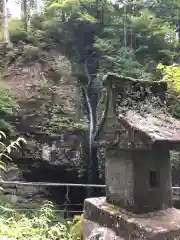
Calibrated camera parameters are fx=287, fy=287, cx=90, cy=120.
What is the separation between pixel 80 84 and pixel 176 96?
530 centimetres

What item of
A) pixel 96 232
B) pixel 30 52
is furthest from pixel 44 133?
pixel 96 232

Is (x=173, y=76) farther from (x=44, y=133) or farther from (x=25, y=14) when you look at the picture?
(x=25, y=14)

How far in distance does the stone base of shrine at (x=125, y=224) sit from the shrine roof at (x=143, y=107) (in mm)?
911

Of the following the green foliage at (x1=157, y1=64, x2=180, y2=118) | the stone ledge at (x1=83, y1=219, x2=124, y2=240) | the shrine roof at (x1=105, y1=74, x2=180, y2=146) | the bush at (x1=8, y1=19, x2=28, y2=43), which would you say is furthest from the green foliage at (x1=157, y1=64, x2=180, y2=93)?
the bush at (x1=8, y1=19, x2=28, y2=43)

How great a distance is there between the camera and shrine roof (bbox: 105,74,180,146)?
320cm

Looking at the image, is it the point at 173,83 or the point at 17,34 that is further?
the point at 17,34

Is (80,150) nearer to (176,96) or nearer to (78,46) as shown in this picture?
(176,96)

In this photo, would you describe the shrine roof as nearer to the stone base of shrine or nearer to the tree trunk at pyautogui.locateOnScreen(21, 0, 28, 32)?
the stone base of shrine

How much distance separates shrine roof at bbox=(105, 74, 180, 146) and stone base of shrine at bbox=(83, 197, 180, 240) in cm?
91

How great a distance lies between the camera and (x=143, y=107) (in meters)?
3.55

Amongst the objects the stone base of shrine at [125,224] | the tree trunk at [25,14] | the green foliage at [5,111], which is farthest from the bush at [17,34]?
the stone base of shrine at [125,224]

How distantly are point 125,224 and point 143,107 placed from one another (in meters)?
1.40

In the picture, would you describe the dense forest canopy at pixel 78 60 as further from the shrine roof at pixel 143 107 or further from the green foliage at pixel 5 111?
the shrine roof at pixel 143 107

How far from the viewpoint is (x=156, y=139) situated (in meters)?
2.96
